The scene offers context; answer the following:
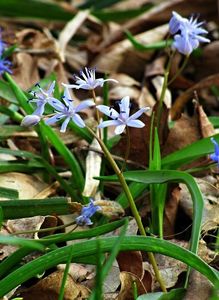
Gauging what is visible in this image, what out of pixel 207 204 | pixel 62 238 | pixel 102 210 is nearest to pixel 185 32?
pixel 207 204

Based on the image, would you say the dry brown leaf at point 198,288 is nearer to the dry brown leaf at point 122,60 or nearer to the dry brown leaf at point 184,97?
the dry brown leaf at point 184,97

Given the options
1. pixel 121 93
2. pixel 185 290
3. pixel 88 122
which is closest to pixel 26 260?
pixel 185 290

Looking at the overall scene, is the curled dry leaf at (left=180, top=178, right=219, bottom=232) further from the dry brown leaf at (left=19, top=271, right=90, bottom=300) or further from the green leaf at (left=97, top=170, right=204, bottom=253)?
the dry brown leaf at (left=19, top=271, right=90, bottom=300)

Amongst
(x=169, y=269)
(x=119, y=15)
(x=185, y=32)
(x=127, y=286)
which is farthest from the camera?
(x=119, y=15)

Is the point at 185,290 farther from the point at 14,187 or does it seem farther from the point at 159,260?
the point at 14,187

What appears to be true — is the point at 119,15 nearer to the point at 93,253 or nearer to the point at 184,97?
the point at 184,97

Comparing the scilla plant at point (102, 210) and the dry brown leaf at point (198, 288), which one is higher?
the scilla plant at point (102, 210)

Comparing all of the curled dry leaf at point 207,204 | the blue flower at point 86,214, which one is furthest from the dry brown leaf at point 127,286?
the curled dry leaf at point 207,204
